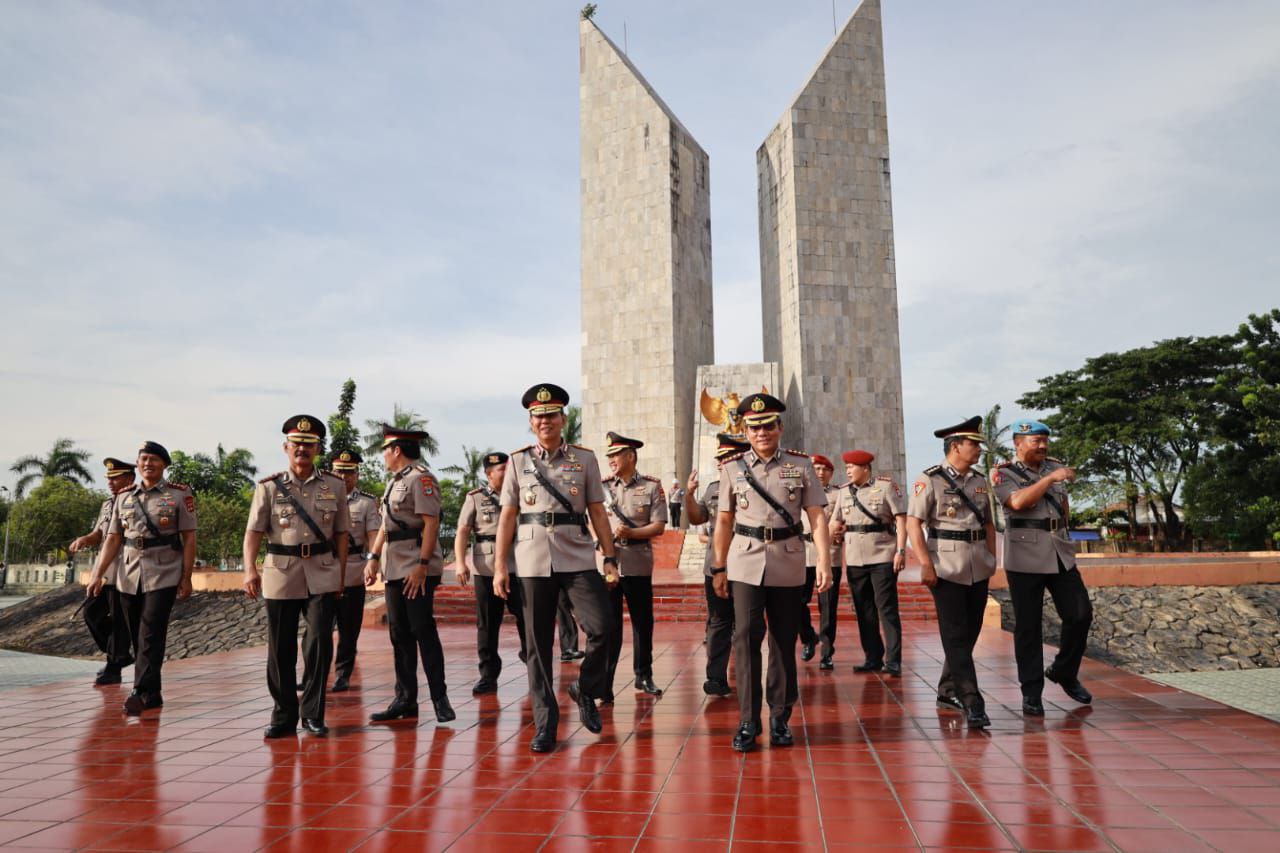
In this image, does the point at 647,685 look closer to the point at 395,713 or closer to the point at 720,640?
the point at 720,640

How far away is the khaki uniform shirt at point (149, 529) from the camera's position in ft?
19.5

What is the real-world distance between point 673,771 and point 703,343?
2518 cm

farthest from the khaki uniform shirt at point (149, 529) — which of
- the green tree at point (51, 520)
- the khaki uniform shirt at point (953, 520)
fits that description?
the green tree at point (51, 520)

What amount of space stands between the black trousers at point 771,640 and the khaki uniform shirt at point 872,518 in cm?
261

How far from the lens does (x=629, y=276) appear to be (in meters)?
27.5

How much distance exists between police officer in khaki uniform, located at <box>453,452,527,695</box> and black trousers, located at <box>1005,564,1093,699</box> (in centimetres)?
306

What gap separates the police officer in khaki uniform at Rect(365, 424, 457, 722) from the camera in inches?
205

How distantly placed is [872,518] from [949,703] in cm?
190

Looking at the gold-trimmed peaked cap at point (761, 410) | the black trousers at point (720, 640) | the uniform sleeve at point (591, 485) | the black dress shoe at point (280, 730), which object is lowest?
the black dress shoe at point (280, 730)

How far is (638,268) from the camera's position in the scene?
1078 inches

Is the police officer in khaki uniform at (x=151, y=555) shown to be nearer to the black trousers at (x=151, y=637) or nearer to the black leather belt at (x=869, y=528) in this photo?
the black trousers at (x=151, y=637)

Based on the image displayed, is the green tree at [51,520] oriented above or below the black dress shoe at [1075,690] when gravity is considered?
above

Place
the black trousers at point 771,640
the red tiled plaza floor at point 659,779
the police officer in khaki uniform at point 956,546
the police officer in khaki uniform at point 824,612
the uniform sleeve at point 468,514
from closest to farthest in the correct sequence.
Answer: the red tiled plaza floor at point 659,779 → the black trousers at point 771,640 → the police officer in khaki uniform at point 956,546 → the uniform sleeve at point 468,514 → the police officer in khaki uniform at point 824,612

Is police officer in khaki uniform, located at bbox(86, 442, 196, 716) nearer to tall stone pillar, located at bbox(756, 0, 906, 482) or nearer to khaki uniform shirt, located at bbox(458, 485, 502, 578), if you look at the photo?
khaki uniform shirt, located at bbox(458, 485, 502, 578)
